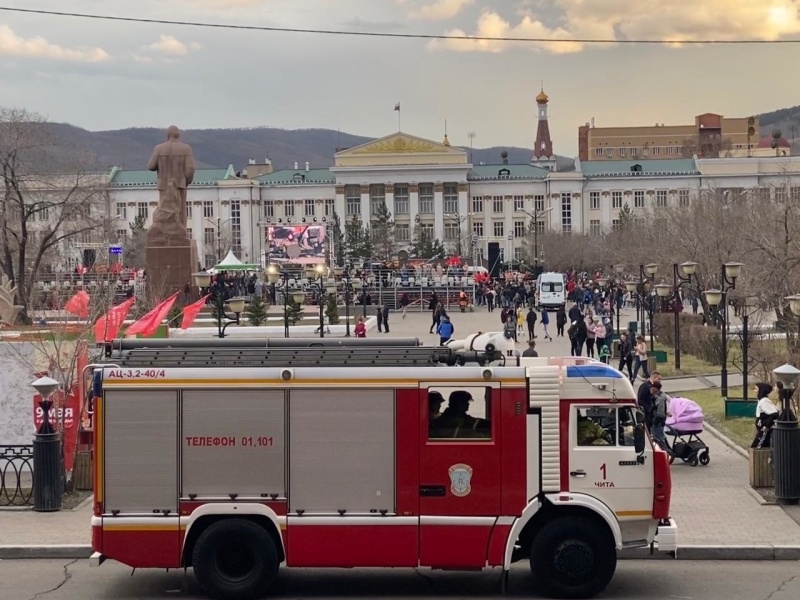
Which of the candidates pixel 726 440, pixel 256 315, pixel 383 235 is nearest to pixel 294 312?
pixel 256 315

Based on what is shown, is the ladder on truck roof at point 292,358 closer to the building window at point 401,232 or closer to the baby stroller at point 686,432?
the baby stroller at point 686,432

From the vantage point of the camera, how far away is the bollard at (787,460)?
52.7 feet

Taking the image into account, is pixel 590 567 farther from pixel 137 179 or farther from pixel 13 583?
pixel 137 179

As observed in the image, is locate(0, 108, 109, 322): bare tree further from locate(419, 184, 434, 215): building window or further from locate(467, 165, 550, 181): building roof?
locate(467, 165, 550, 181): building roof

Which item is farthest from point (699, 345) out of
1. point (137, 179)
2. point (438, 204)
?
point (137, 179)

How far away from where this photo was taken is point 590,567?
12047mm

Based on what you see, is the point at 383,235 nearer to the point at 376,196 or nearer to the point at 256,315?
the point at 376,196

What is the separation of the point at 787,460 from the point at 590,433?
5.02m

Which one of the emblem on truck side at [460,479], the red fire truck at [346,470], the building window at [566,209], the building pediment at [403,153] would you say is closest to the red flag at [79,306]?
the red fire truck at [346,470]

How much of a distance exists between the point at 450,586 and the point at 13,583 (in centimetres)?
448

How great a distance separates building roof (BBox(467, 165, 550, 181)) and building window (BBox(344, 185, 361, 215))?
1240cm

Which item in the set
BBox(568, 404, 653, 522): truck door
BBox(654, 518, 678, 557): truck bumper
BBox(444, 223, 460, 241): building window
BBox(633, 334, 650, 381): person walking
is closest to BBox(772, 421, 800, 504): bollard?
BBox(654, 518, 678, 557): truck bumper

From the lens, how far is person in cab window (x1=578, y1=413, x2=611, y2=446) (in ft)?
39.9

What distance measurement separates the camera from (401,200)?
141 m
